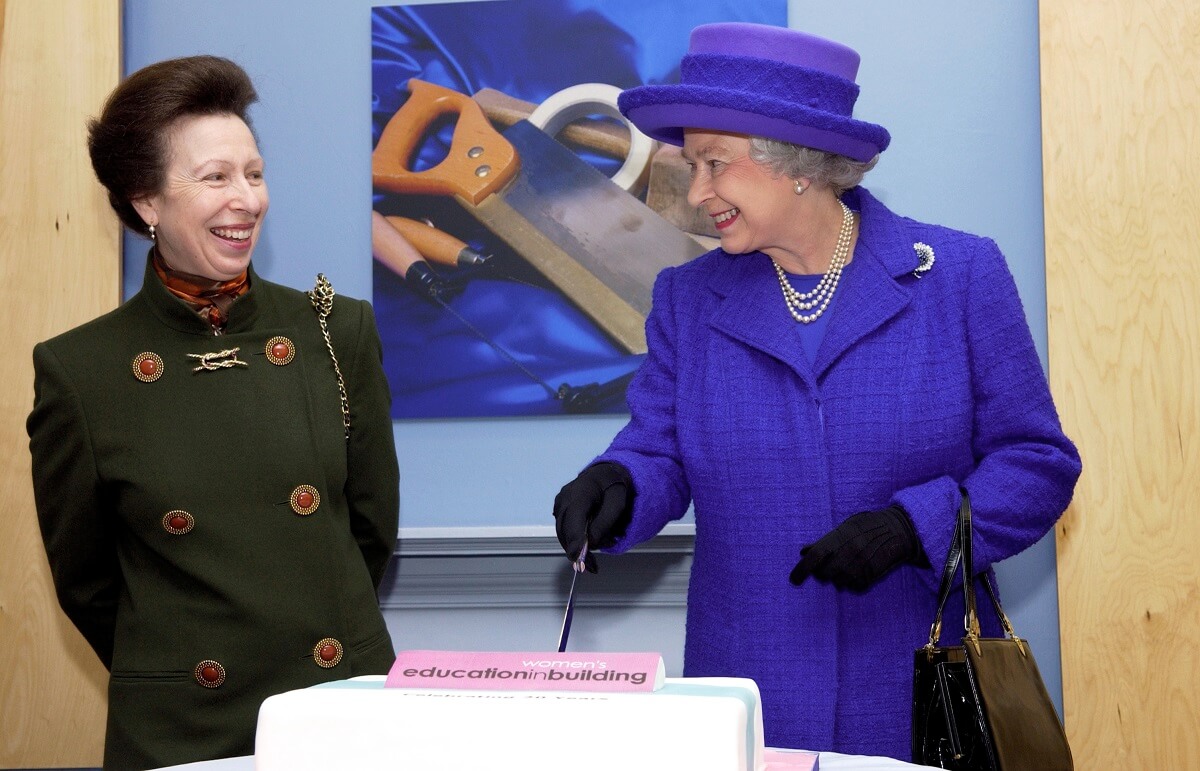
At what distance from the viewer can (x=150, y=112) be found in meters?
1.91

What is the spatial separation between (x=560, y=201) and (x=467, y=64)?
41 cm

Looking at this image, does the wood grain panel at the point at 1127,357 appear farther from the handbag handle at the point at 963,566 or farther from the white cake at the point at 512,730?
the white cake at the point at 512,730

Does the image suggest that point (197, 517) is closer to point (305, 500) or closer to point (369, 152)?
point (305, 500)

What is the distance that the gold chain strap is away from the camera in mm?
1985

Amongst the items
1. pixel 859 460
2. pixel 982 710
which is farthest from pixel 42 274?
pixel 982 710

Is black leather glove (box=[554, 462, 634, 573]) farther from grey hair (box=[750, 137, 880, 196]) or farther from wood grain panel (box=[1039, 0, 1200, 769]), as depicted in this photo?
wood grain panel (box=[1039, 0, 1200, 769])

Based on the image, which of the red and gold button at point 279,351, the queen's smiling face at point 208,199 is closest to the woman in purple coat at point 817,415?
the red and gold button at point 279,351

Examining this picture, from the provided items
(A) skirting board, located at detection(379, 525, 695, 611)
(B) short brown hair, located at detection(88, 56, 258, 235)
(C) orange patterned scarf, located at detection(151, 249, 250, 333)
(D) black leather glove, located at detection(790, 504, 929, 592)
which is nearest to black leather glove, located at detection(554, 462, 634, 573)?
(D) black leather glove, located at detection(790, 504, 929, 592)

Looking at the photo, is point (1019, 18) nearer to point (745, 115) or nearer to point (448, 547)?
point (745, 115)

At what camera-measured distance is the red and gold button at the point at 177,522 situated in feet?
5.87

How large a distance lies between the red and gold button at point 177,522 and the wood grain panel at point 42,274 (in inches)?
55.2

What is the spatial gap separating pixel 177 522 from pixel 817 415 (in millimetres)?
951

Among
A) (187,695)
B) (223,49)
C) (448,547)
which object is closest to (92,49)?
(223,49)

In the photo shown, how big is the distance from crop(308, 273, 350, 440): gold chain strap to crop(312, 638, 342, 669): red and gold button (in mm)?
347
